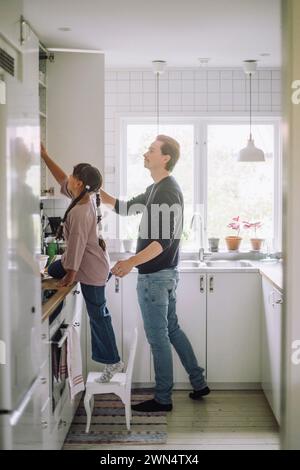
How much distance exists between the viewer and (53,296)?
2756mm

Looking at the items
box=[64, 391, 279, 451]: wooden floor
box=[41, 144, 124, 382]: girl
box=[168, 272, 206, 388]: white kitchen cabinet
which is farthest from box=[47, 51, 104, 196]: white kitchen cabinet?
box=[64, 391, 279, 451]: wooden floor

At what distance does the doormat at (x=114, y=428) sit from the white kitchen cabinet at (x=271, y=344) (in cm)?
62

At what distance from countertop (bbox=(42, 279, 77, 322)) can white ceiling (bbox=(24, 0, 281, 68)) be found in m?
1.38

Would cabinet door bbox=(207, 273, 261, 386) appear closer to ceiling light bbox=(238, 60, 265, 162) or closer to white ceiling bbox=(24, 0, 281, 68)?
ceiling light bbox=(238, 60, 265, 162)

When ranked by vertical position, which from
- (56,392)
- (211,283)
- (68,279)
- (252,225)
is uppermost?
(252,225)

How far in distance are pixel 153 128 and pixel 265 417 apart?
2302 mm

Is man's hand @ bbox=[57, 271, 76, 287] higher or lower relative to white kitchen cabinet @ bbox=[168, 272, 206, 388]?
higher

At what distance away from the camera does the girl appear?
3.06 metres

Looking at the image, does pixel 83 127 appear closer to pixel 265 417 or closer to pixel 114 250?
pixel 114 250

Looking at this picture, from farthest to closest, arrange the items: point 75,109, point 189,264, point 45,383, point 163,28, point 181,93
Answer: point 181,93 → point 189,264 → point 75,109 → point 163,28 → point 45,383

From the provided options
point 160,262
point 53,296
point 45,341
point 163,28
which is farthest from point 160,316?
point 163,28

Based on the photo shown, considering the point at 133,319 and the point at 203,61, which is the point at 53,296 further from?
the point at 203,61

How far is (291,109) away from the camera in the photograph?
207 centimetres

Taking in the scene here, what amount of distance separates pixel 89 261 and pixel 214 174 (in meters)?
1.84
